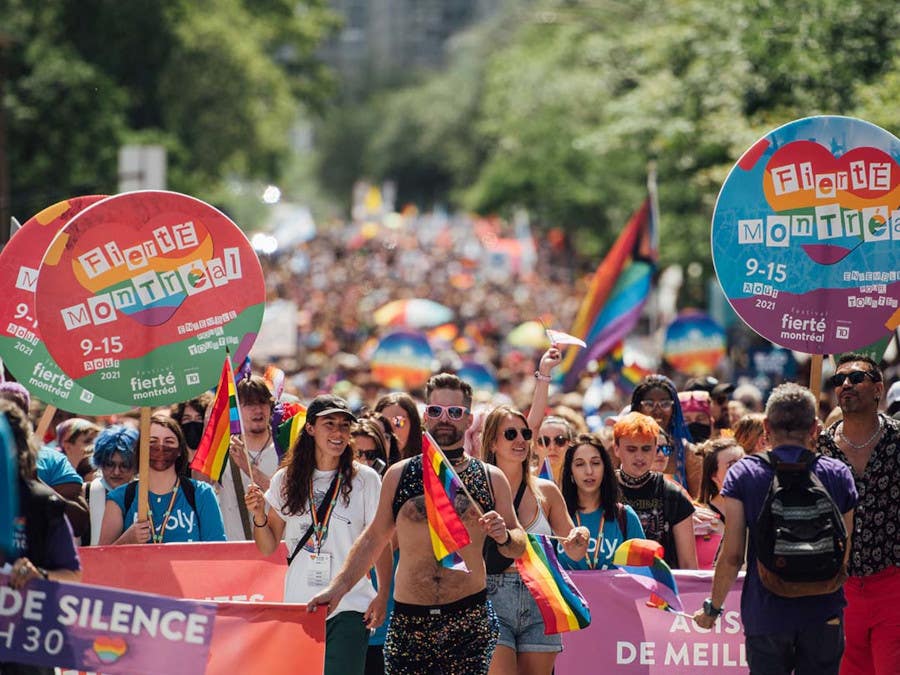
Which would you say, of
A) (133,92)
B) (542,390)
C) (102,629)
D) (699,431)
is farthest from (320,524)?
(133,92)

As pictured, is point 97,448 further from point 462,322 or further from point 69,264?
point 462,322

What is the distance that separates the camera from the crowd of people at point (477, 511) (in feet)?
19.7

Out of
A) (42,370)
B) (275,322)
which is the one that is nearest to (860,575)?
(42,370)

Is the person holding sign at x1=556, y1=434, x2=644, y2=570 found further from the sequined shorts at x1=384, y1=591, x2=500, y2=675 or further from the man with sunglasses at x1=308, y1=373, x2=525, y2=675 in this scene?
the sequined shorts at x1=384, y1=591, x2=500, y2=675

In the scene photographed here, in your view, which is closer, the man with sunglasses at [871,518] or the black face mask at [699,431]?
the man with sunglasses at [871,518]

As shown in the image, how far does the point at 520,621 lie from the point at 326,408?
3.97 feet

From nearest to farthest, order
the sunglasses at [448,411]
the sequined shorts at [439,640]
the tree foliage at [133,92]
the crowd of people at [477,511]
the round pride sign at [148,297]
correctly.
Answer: the crowd of people at [477,511]
the sequined shorts at [439,640]
the sunglasses at [448,411]
the round pride sign at [148,297]
the tree foliage at [133,92]

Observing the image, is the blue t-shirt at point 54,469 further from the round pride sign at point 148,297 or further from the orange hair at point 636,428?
the orange hair at point 636,428

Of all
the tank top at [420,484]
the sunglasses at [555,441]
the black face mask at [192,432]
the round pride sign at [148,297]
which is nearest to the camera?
the tank top at [420,484]

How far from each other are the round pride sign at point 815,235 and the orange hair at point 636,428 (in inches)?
28.2

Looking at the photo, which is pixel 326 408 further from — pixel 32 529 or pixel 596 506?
pixel 32 529

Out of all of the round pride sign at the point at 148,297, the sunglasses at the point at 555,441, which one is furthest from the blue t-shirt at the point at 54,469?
the sunglasses at the point at 555,441

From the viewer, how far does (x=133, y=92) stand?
1745 inches

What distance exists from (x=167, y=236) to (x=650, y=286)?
332 inches
